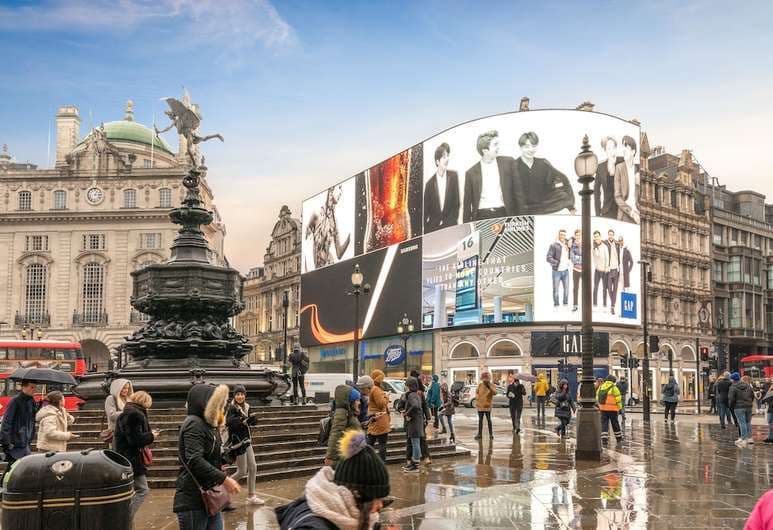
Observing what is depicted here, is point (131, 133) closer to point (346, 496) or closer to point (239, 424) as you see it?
point (239, 424)

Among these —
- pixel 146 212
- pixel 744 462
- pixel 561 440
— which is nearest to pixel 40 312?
pixel 146 212

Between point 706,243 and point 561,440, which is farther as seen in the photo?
point 706,243

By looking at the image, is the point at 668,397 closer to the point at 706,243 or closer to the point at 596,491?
the point at 596,491

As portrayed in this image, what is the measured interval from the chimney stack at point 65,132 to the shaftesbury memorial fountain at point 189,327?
65.2 m

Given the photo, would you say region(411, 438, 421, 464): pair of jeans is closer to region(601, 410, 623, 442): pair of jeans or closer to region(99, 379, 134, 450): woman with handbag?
region(99, 379, 134, 450): woman with handbag

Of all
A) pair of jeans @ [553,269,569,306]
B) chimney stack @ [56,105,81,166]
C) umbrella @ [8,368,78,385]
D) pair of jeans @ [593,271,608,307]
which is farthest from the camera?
chimney stack @ [56,105,81,166]

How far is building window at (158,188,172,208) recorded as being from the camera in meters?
70.4

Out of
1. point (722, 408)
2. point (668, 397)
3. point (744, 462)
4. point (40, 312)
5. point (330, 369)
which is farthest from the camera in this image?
point (330, 369)

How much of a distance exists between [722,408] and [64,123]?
2880 inches

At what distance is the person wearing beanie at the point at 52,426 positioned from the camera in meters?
8.60

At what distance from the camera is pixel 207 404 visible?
5699 millimetres

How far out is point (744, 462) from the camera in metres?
14.9

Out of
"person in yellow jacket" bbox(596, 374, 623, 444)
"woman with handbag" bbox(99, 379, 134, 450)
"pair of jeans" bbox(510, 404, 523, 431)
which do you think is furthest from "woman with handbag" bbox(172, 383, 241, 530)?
"pair of jeans" bbox(510, 404, 523, 431)

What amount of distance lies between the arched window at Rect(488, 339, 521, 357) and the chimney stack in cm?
4851
